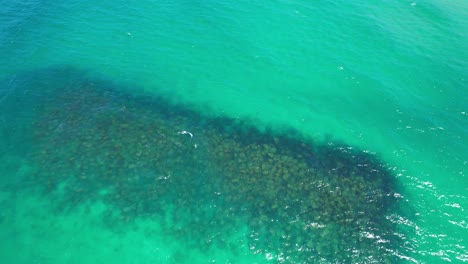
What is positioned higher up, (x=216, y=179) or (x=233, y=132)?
(x=233, y=132)

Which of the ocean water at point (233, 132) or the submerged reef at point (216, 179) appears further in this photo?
the submerged reef at point (216, 179)

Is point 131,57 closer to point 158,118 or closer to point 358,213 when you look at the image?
point 158,118

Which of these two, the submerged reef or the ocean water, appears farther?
the submerged reef

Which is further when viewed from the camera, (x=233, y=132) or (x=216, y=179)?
(x=233, y=132)
